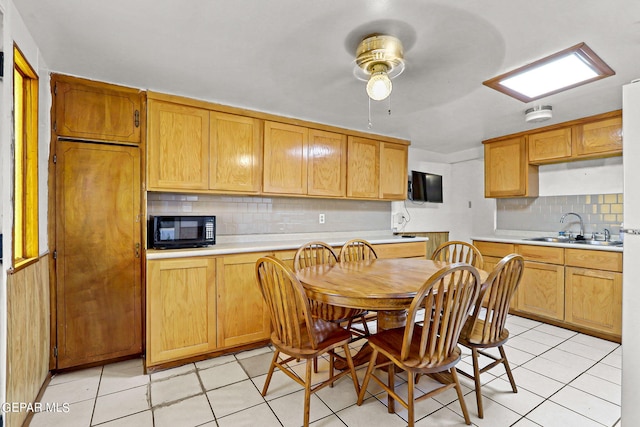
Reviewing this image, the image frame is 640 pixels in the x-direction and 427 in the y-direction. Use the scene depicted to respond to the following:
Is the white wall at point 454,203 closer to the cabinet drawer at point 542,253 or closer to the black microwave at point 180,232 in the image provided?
the cabinet drawer at point 542,253

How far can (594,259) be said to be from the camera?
3.05 meters

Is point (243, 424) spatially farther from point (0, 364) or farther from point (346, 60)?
point (346, 60)

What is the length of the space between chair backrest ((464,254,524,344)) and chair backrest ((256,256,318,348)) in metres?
1.02

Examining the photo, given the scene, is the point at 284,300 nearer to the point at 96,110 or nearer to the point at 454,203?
the point at 96,110

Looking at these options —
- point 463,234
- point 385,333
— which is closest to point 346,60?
point 385,333

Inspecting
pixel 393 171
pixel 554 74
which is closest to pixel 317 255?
pixel 393 171

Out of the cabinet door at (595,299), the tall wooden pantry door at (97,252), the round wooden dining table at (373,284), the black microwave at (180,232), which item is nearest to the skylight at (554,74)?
the round wooden dining table at (373,284)

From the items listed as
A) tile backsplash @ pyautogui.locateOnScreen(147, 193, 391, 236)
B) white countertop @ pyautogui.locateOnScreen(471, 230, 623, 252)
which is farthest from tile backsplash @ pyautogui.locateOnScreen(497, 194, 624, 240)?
tile backsplash @ pyautogui.locateOnScreen(147, 193, 391, 236)

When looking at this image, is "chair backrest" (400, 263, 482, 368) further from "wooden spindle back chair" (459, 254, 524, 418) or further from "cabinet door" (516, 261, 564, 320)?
"cabinet door" (516, 261, 564, 320)

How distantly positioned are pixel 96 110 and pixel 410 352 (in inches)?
111

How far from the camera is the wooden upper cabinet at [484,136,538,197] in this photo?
382cm

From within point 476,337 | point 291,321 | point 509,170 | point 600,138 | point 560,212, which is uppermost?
point 600,138

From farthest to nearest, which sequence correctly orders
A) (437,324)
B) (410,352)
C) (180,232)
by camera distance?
(180,232) < (410,352) < (437,324)

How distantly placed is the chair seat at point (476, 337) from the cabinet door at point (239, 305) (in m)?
1.65
